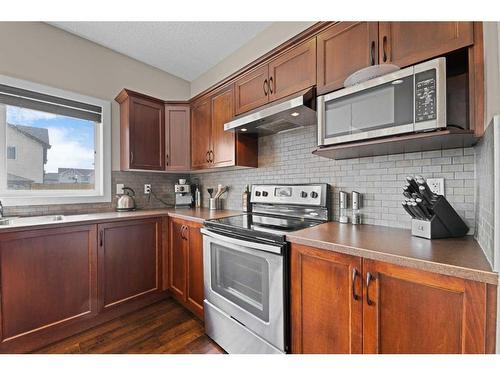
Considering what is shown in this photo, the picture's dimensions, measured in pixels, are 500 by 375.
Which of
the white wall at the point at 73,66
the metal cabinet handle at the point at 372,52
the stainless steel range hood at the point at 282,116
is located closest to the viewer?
the metal cabinet handle at the point at 372,52

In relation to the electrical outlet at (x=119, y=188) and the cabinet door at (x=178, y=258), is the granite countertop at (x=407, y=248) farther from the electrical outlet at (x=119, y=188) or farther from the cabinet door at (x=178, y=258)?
the electrical outlet at (x=119, y=188)

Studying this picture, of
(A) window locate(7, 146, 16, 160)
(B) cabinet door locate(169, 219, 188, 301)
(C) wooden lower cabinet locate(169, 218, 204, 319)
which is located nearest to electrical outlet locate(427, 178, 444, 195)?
(C) wooden lower cabinet locate(169, 218, 204, 319)

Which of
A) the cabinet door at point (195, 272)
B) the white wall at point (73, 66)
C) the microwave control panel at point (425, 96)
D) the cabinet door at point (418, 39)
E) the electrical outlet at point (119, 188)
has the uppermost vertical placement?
the white wall at point (73, 66)

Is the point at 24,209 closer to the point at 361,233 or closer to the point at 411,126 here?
Answer: the point at 361,233

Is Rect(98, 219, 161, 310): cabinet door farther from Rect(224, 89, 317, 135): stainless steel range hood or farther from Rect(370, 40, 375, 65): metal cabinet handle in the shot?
Rect(370, 40, 375, 65): metal cabinet handle

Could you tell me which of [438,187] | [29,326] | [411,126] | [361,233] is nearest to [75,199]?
[29,326]

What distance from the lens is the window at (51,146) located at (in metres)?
1.89

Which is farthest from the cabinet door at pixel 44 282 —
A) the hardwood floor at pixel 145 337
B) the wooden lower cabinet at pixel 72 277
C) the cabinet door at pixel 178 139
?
the cabinet door at pixel 178 139

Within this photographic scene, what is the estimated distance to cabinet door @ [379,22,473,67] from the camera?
3.14 feet

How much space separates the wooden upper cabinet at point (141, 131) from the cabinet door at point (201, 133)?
0.36 meters

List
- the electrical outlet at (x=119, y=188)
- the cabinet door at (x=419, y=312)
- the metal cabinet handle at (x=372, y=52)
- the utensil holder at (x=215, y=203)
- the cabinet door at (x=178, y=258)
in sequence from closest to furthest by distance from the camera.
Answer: the cabinet door at (x=419, y=312) → the metal cabinet handle at (x=372, y=52) → the cabinet door at (x=178, y=258) → the electrical outlet at (x=119, y=188) → the utensil holder at (x=215, y=203)

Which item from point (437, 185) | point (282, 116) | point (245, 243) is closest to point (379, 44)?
point (282, 116)

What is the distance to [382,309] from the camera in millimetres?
917

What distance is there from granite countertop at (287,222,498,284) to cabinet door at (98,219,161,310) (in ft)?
5.01
